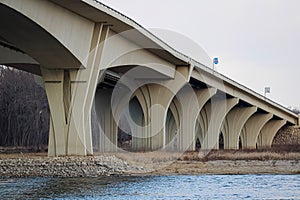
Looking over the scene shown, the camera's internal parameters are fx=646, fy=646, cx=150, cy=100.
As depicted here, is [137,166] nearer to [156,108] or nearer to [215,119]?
[156,108]

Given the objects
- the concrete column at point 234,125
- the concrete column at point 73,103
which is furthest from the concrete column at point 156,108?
the concrete column at point 234,125

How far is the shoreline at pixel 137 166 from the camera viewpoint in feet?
121

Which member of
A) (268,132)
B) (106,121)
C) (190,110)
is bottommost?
(106,121)

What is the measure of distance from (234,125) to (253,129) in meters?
10.8

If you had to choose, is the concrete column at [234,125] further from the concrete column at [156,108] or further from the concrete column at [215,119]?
the concrete column at [156,108]

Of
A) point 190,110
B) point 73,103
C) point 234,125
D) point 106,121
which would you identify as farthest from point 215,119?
point 73,103

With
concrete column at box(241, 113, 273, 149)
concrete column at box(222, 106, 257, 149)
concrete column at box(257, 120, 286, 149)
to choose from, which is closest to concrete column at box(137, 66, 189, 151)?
concrete column at box(222, 106, 257, 149)

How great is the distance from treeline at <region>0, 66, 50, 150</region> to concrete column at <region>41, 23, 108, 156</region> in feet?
146

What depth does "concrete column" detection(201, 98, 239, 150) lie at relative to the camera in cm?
8188

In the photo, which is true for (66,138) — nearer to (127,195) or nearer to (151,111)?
(127,195)

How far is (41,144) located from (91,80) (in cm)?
4680

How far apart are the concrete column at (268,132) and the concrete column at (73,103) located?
227 ft

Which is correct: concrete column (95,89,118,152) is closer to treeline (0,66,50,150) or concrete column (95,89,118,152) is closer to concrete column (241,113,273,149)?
treeline (0,66,50,150)

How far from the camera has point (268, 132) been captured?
10956 centimetres
